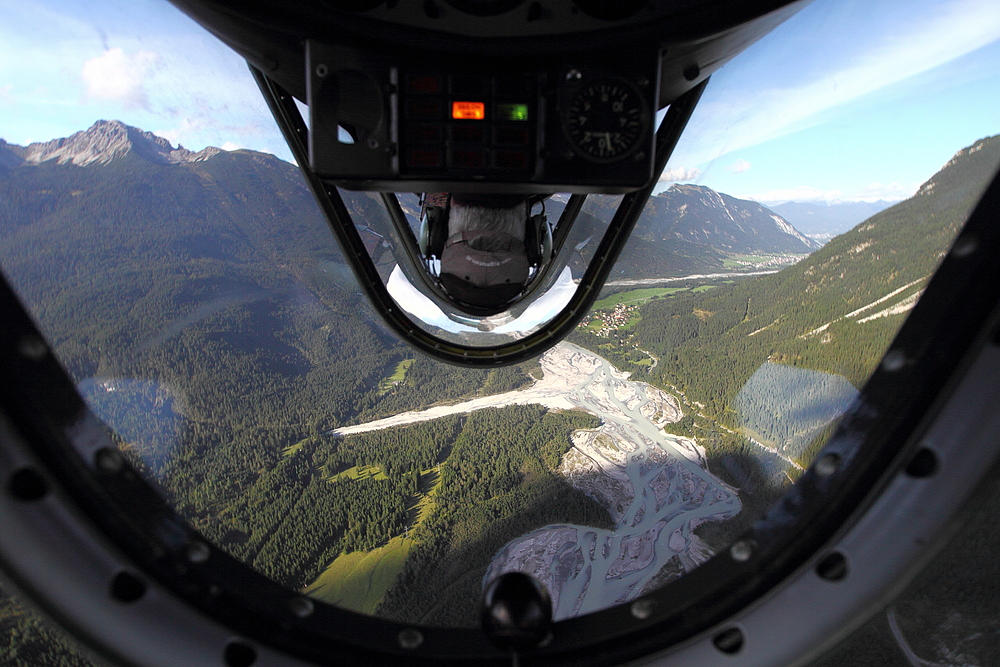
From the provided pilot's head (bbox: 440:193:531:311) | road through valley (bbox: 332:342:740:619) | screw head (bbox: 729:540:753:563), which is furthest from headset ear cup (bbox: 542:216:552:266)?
road through valley (bbox: 332:342:740:619)

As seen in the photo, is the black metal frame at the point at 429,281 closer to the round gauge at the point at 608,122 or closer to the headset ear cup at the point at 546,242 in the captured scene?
the headset ear cup at the point at 546,242

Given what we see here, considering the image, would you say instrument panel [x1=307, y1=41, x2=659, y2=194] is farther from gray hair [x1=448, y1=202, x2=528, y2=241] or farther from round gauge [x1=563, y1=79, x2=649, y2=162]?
gray hair [x1=448, y1=202, x2=528, y2=241]

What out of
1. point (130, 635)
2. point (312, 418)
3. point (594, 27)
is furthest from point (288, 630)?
point (312, 418)

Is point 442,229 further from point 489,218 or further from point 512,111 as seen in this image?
point 512,111

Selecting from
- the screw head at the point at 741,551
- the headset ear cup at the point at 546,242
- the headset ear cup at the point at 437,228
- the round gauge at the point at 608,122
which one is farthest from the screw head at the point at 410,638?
the headset ear cup at the point at 546,242

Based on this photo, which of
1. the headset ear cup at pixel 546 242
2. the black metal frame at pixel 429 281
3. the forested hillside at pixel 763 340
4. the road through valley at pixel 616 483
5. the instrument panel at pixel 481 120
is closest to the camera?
the instrument panel at pixel 481 120

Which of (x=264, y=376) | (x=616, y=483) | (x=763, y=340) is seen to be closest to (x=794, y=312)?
(x=763, y=340)
